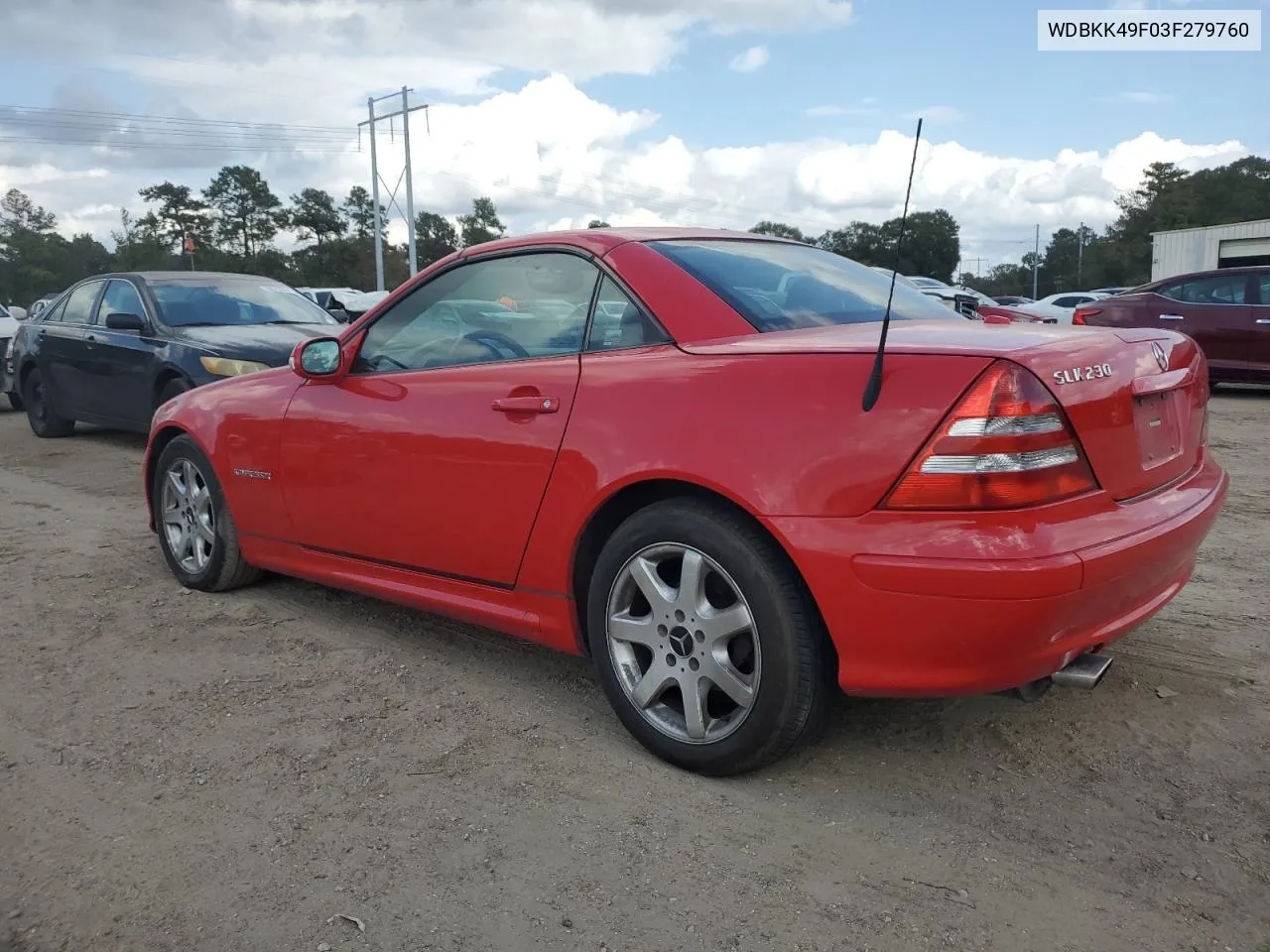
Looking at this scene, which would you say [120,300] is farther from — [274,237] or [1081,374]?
[274,237]

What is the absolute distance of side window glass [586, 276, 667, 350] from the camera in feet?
9.73

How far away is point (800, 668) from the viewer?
2.57 meters

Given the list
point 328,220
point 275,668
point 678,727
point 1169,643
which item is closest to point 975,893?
point 678,727

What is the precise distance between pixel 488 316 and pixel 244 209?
88581 mm

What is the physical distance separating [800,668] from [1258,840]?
1.11m

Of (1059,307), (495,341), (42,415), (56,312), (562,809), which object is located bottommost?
(562,809)

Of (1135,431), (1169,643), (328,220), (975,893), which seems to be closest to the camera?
(975,893)

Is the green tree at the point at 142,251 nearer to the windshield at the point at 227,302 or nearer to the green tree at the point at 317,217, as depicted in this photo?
the green tree at the point at 317,217

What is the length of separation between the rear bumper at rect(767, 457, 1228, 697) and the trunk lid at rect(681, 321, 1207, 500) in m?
0.15

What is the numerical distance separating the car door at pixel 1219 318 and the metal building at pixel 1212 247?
3277cm

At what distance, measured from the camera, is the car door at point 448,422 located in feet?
10.2

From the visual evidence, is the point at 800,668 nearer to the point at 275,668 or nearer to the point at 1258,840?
the point at 1258,840

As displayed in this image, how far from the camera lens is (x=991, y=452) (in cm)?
233

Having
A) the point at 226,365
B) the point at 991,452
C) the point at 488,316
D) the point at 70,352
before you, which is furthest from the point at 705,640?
the point at 70,352
